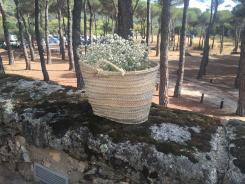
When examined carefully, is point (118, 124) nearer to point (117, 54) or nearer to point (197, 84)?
point (117, 54)

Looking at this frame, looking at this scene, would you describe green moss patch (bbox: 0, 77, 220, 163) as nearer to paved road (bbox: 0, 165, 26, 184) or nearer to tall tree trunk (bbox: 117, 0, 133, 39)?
paved road (bbox: 0, 165, 26, 184)

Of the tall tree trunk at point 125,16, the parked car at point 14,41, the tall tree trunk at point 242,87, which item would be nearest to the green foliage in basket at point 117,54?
the tall tree trunk at point 125,16

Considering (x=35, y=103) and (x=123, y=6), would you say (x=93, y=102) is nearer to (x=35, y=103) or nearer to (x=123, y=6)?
(x=35, y=103)

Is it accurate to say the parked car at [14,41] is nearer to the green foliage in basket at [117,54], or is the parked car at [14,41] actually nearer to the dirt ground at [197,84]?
the dirt ground at [197,84]

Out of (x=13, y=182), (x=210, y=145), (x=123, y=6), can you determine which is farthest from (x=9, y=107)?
(x=123, y=6)

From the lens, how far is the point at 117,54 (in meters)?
2.90

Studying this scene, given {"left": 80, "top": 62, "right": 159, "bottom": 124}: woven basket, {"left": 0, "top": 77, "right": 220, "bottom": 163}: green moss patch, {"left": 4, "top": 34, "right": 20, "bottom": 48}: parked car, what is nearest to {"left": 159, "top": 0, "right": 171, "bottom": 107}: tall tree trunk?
{"left": 0, "top": 77, "right": 220, "bottom": 163}: green moss patch

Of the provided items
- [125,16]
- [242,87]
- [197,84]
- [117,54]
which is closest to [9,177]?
[117,54]

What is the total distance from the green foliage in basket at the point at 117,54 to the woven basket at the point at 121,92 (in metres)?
0.09

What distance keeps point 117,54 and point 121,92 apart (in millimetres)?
339

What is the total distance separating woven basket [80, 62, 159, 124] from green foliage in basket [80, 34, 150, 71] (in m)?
0.09

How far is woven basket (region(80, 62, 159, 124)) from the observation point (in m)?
2.73

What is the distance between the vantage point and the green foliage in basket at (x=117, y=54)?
Answer: 283 cm

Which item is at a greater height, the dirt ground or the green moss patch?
the green moss patch
